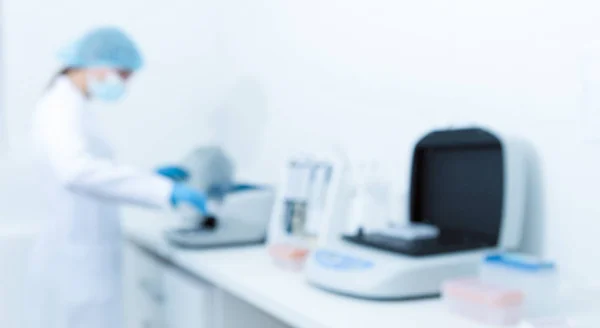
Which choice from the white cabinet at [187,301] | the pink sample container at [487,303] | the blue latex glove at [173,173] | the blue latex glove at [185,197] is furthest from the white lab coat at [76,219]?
the pink sample container at [487,303]

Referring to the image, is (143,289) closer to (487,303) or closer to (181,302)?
(181,302)

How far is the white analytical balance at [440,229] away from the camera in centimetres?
126

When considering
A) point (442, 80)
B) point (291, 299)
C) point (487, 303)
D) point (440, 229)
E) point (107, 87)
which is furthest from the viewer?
point (107, 87)

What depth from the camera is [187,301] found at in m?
1.73

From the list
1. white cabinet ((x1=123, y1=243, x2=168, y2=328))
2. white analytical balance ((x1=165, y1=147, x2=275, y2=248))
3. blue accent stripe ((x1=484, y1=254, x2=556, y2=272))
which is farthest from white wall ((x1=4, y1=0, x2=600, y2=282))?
white cabinet ((x1=123, y1=243, x2=168, y2=328))

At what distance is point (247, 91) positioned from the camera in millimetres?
2625

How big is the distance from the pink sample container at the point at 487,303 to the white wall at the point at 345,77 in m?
0.26

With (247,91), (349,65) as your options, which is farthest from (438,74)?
(247,91)

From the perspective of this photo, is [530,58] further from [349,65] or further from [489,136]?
[349,65]

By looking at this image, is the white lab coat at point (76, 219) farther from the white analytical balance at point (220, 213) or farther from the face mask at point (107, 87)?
the white analytical balance at point (220, 213)

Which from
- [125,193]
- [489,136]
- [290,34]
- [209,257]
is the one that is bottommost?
[209,257]

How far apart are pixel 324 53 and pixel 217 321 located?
36.5 inches

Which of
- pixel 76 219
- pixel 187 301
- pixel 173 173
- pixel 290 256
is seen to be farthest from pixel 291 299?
pixel 173 173

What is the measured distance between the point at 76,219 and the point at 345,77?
889mm
